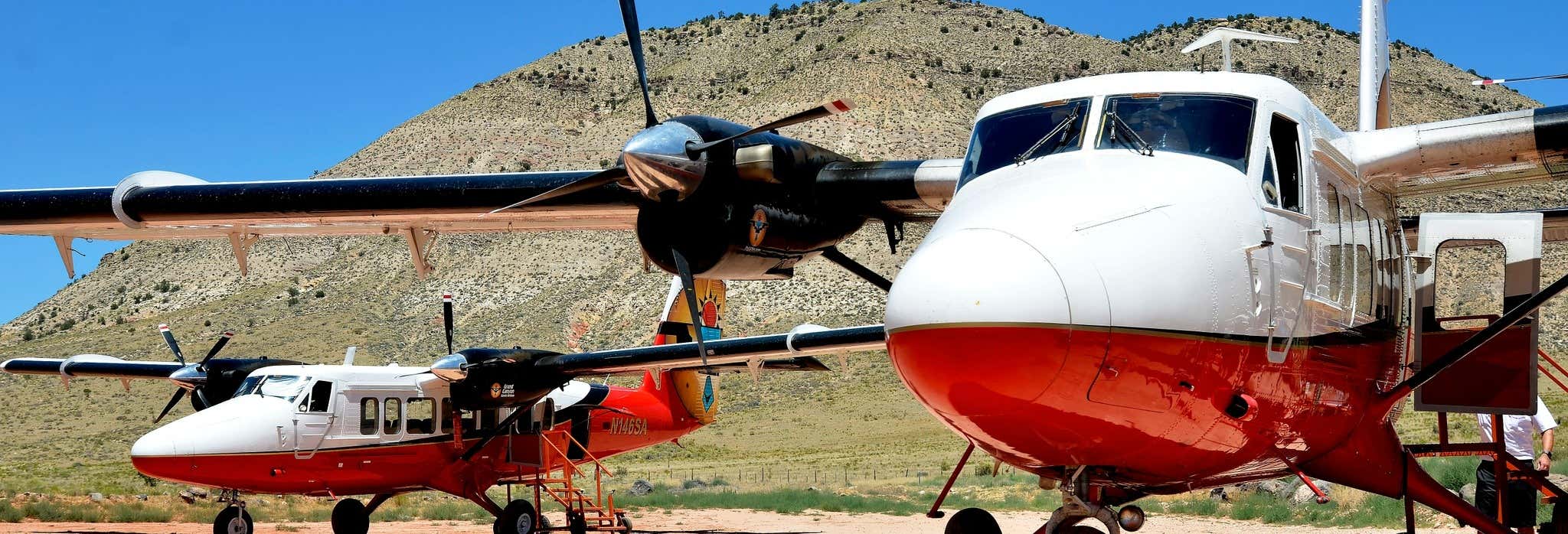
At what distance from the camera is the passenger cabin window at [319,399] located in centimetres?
2000

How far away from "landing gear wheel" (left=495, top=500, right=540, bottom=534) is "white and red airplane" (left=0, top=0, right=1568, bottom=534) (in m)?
10.6

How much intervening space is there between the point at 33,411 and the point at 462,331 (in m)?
22.5

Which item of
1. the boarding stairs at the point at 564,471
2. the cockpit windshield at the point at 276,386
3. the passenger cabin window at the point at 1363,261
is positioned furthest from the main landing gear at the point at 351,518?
the passenger cabin window at the point at 1363,261

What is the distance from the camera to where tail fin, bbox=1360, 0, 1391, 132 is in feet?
38.0

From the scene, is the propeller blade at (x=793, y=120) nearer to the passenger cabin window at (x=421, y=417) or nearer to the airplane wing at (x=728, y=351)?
the airplane wing at (x=728, y=351)

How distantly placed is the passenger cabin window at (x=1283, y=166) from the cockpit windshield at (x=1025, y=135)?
99cm

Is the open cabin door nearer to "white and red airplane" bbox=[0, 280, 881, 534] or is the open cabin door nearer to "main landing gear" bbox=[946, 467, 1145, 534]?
"main landing gear" bbox=[946, 467, 1145, 534]

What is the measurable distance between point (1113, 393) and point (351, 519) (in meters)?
17.7

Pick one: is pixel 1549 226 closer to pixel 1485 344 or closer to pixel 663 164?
pixel 1485 344

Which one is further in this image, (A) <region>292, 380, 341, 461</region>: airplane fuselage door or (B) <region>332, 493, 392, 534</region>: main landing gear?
(B) <region>332, 493, 392, 534</region>: main landing gear

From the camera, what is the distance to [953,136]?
96688 millimetres

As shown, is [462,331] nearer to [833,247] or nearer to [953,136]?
[953,136]

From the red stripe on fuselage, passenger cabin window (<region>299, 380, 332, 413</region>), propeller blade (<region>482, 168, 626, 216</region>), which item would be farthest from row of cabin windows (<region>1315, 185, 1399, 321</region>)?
passenger cabin window (<region>299, 380, 332, 413</region>)

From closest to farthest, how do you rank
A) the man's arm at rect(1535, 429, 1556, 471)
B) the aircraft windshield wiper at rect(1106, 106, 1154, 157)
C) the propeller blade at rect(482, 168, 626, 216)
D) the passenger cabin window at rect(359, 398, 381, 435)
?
the aircraft windshield wiper at rect(1106, 106, 1154, 157) < the propeller blade at rect(482, 168, 626, 216) < the man's arm at rect(1535, 429, 1556, 471) < the passenger cabin window at rect(359, 398, 381, 435)
